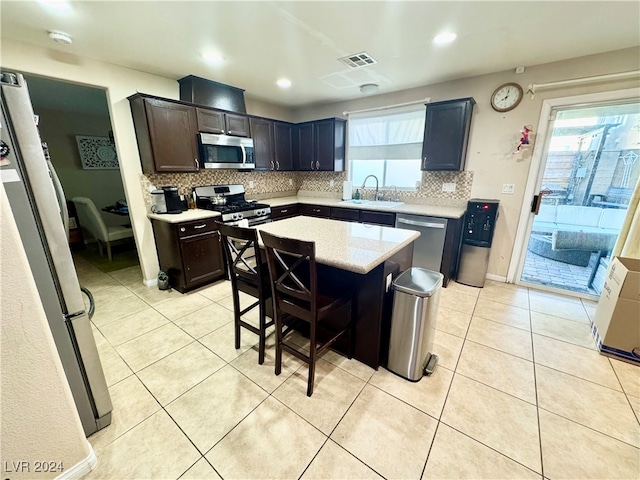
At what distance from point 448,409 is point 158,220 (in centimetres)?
334

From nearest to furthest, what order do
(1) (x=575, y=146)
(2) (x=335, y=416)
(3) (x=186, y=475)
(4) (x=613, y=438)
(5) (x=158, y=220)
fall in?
(3) (x=186, y=475)
(4) (x=613, y=438)
(2) (x=335, y=416)
(1) (x=575, y=146)
(5) (x=158, y=220)

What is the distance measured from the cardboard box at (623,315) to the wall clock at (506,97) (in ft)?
6.42

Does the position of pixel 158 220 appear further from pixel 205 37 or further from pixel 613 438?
pixel 613 438

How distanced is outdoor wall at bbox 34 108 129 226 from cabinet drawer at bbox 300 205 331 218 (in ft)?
12.1

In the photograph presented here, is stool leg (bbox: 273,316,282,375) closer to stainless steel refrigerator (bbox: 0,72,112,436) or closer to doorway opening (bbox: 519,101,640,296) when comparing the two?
stainless steel refrigerator (bbox: 0,72,112,436)

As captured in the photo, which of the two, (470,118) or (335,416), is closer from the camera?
(335,416)

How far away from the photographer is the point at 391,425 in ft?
4.92

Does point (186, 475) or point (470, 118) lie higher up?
point (470, 118)

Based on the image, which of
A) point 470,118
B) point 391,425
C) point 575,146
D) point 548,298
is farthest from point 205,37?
point 548,298

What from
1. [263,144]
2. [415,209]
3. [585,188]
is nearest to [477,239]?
[415,209]

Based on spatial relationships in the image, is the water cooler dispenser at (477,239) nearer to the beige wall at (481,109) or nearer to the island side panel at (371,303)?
the beige wall at (481,109)

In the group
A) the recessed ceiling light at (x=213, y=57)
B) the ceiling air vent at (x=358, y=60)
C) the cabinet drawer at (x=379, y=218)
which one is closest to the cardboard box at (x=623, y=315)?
the cabinet drawer at (x=379, y=218)

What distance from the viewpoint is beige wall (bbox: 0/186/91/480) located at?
0.97m

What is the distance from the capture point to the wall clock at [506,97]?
292 centimetres
